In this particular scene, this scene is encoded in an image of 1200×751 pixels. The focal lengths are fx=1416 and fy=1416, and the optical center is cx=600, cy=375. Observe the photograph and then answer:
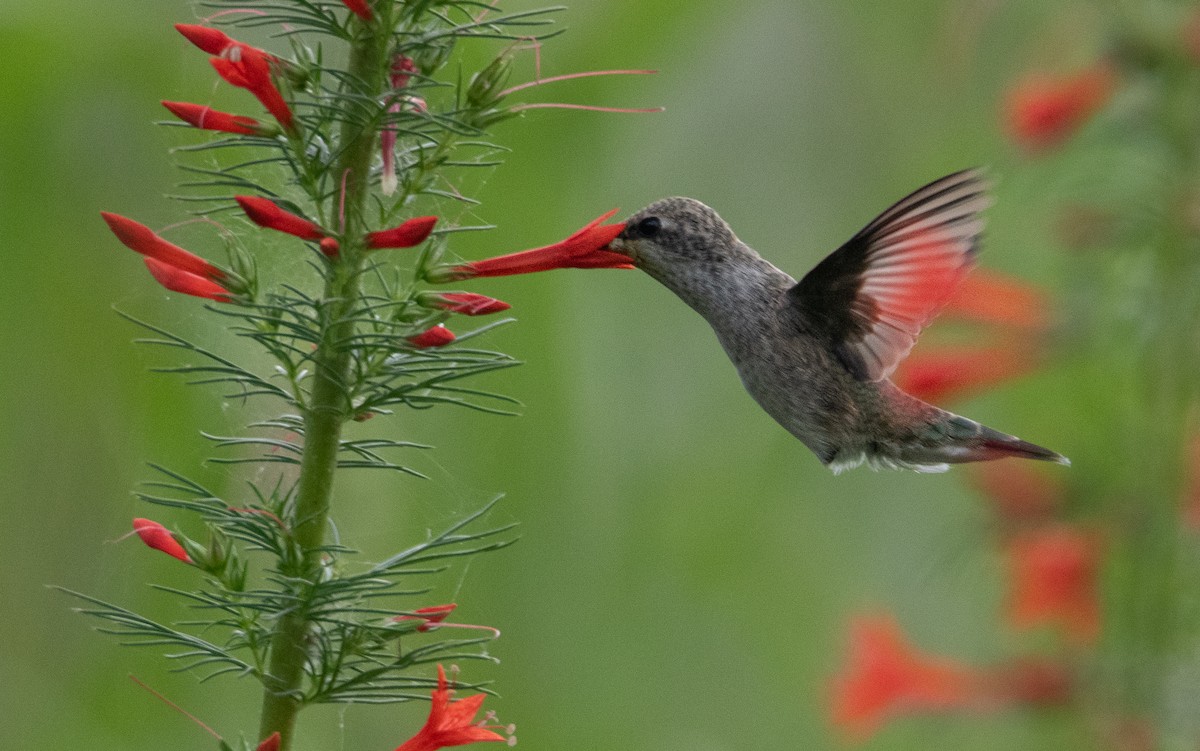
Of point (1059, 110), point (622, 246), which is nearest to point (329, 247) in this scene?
point (622, 246)

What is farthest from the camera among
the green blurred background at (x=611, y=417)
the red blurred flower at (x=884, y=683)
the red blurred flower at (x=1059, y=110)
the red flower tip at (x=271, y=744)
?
the red blurred flower at (x=884, y=683)

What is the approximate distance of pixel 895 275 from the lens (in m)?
1.45

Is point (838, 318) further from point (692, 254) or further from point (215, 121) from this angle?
point (215, 121)

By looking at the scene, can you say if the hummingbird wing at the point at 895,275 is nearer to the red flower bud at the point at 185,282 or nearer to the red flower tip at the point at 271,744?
the red flower bud at the point at 185,282

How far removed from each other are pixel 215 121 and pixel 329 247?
125mm

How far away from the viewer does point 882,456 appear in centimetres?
166

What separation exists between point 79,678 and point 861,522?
1.92 meters

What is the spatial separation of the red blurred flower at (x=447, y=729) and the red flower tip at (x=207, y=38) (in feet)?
1.45

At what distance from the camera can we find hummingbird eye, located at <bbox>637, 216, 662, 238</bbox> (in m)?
1.41

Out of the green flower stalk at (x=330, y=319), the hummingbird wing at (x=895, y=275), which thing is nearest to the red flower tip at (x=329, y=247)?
the green flower stalk at (x=330, y=319)

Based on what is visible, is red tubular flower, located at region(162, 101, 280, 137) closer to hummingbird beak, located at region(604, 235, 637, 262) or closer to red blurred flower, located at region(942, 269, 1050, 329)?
hummingbird beak, located at region(604, 235, 637, 262)

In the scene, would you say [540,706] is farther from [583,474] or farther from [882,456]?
[882,456]

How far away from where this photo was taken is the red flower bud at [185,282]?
968mm

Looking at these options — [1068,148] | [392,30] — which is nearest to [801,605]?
[1068,148]
